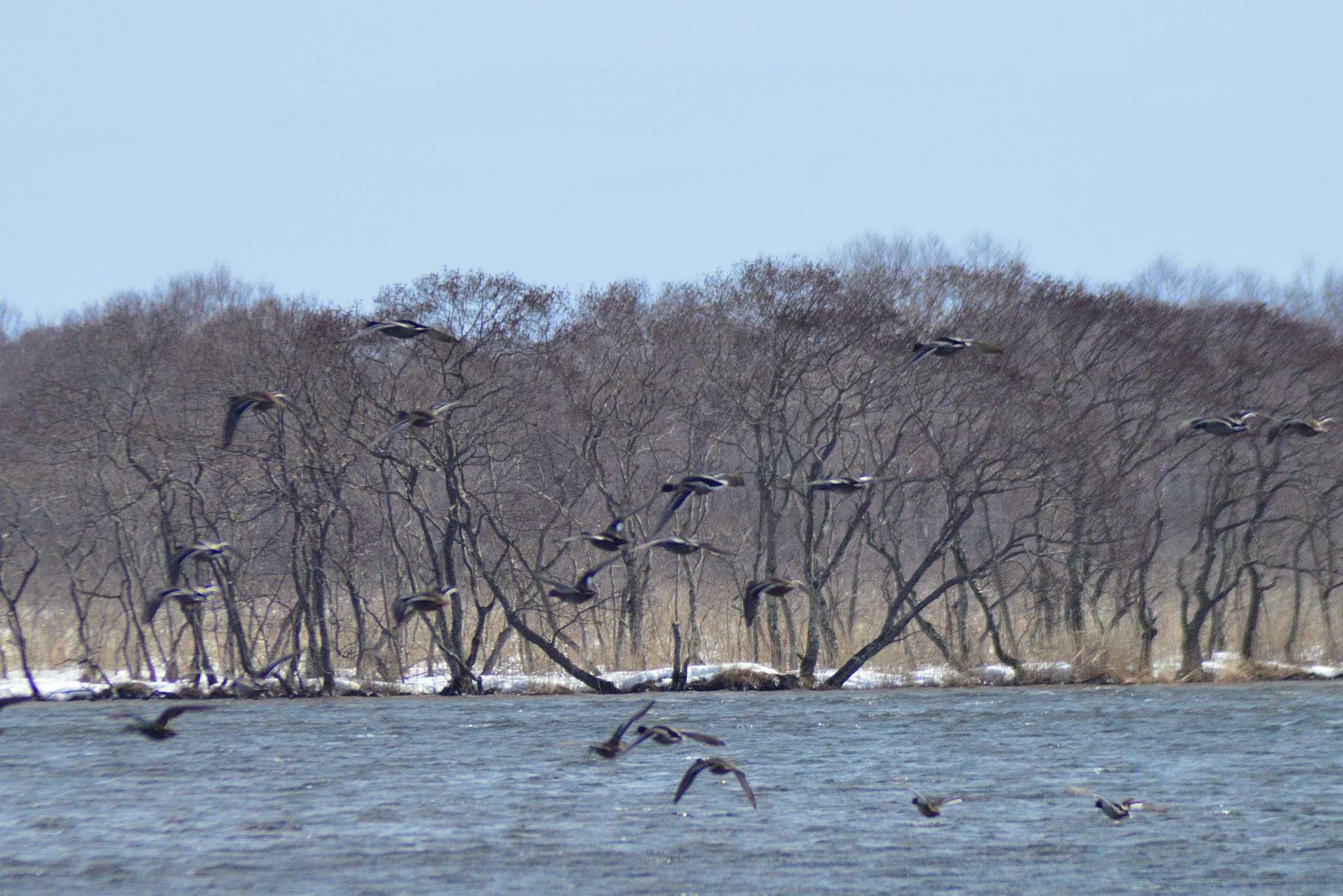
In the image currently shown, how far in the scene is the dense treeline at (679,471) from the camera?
37.7m

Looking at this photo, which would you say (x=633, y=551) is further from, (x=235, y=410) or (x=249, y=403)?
(x=235, y=410)

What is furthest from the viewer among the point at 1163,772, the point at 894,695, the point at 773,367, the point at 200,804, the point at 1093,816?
the point at 773,367

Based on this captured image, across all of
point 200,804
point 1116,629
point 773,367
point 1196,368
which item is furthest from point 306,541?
point 1196,368

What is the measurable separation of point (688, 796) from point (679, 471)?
18122 millimetres

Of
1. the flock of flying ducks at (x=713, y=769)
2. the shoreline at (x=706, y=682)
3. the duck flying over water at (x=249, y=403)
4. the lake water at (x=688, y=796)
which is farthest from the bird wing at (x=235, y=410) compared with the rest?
Answer: the shoreline at (x=706, y=682)

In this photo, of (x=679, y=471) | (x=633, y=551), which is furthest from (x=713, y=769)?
(x=679, y=471)

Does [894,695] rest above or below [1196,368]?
below

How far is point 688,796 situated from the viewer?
928 inches

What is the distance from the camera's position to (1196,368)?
40.5m

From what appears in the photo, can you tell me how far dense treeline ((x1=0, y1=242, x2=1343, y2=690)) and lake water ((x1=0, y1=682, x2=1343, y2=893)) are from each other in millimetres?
2976

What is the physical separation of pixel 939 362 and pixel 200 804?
21147 millimetres

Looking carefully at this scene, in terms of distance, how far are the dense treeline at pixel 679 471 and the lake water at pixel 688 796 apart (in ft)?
9.76

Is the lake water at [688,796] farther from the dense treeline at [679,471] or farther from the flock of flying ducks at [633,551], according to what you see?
the dense treeline at [679,471]

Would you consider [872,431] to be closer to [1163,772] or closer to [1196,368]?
[1196,368]
